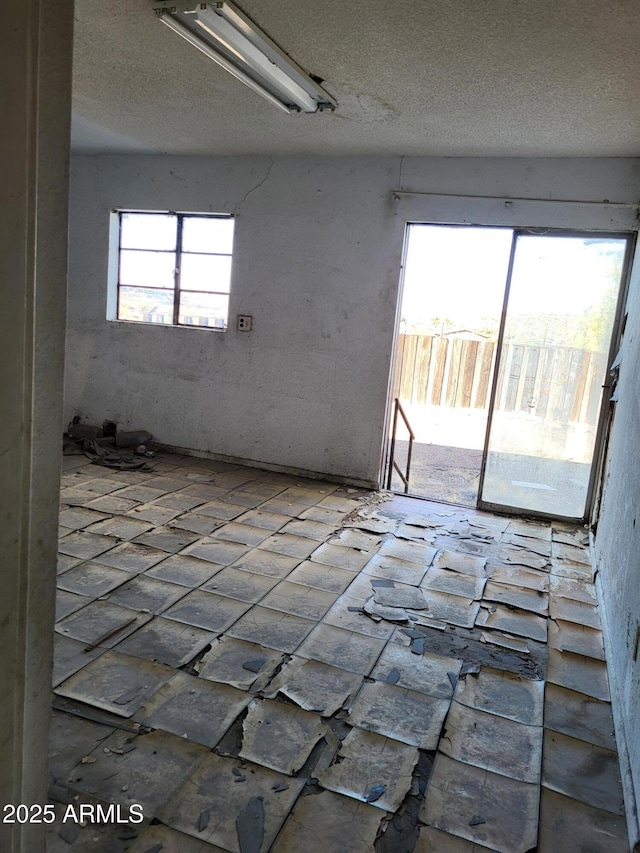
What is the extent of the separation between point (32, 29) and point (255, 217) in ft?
14.6

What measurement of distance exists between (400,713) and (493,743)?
13.3 inches

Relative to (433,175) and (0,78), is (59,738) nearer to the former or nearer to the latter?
(0,78)

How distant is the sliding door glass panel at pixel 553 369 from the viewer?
4.30 metres

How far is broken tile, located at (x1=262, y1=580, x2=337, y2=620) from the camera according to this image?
283cm

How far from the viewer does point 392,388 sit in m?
4.98

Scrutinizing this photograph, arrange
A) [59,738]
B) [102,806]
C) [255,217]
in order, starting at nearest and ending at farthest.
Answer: [102,806] → [59,738] → [255,217]

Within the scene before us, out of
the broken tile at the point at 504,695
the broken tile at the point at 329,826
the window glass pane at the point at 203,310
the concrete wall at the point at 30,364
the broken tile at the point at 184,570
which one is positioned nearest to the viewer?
the concrete wall at the point at 30,364

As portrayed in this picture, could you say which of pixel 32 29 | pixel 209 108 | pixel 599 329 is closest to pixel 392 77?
pixel 209 108

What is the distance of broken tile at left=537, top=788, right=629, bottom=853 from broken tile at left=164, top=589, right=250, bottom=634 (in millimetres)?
1432

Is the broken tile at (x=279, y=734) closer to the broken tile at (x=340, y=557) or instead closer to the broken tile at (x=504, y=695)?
the broken tile at (x=504, y=695)

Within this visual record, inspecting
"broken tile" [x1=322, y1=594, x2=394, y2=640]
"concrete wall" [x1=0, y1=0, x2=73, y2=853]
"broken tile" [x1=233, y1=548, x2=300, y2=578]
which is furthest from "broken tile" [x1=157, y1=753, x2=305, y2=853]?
"broken tile" [x1=233, y1=548, x2=300, y2=578]

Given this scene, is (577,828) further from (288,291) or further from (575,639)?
(288,291)

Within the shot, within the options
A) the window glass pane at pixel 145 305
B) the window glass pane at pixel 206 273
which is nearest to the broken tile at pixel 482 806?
the window glass pane at pixel 206 273

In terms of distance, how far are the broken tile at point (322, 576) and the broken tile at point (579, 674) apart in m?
1.08
